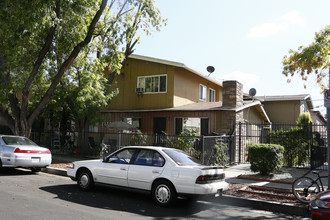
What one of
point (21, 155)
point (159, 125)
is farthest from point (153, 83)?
point (21, 155)

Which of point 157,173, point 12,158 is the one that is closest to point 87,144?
point 12,158

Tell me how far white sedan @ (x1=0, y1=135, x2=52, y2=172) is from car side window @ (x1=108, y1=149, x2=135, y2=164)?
4.30 meters

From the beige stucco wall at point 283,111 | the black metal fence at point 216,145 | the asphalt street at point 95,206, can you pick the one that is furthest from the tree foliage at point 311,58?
the beige stucco wall at point 283,111

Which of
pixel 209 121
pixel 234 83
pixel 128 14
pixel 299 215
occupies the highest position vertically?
pixel 128 14

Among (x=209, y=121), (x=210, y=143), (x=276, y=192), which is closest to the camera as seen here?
(x=276, y=192)

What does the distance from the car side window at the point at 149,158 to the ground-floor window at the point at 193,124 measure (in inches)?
417

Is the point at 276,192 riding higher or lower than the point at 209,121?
lower

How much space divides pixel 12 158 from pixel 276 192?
8.78 m

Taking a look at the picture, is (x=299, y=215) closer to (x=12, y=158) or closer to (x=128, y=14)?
(x=12, y=158)

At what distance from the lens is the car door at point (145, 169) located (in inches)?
290

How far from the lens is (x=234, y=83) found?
17125 millimetres

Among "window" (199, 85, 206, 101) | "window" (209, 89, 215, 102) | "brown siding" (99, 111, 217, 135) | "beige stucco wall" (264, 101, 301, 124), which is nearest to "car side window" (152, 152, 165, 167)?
"brown siding" (99, 111, 217, 135)

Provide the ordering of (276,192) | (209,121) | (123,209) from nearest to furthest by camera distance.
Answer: (123,209) → (276,192) → (209,121)

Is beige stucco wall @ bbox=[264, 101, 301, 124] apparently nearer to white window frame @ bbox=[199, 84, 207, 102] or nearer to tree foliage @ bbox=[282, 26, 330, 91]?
white window frame @ bbox=[199, 84, 207, 102]
